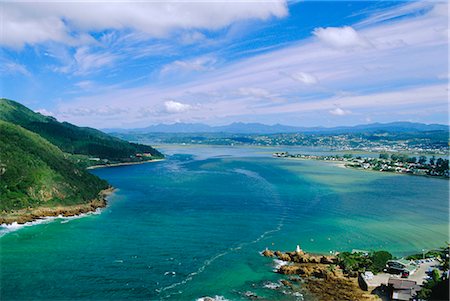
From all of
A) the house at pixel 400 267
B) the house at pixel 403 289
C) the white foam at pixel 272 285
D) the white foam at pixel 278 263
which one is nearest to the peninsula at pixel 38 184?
the white foam at pixel 278 263

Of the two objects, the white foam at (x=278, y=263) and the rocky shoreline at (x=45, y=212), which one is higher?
the rocky shoreline at (x=45, y=212)

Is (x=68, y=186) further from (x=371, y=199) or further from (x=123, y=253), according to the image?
(x=371, y=199)

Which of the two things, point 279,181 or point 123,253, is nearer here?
point 123,253

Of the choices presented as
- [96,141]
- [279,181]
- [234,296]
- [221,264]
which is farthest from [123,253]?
[96,141]

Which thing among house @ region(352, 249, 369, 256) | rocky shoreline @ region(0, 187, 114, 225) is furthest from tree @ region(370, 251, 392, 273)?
rocky shoreline @ region(0, 187, 114, 225)

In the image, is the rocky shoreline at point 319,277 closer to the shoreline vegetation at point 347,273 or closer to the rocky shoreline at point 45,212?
the shoreline vegetation at point 347,273

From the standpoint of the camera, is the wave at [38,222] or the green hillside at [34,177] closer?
the wave at [38,222]
